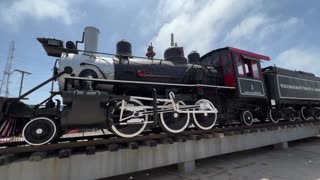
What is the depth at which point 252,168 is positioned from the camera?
6.73m

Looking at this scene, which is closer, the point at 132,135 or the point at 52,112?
the point at 52,112

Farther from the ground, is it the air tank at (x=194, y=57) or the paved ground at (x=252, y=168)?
the air tank at (x=194, y=57)

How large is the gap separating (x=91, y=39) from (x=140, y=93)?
2.15 m

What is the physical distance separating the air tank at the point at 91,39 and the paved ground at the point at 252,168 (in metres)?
3.66

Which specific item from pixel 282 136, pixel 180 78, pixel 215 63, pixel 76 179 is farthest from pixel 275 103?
pixel 76 179

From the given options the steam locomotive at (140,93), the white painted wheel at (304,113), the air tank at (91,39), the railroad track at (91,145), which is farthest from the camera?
the white painted wheel at (304,113)

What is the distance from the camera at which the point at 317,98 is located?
13.0 m

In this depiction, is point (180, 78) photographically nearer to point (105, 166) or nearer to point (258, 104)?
point (105, 166)

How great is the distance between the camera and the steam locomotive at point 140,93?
189 inches

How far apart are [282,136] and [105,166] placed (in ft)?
25.6

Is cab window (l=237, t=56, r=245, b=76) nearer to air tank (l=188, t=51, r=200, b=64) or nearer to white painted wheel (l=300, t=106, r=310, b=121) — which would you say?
air tank (l=188, t=51, r=200, b=64)

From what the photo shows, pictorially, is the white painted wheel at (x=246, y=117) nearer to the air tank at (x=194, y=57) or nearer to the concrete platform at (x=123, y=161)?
the concrete platform at (x=123, y=161)


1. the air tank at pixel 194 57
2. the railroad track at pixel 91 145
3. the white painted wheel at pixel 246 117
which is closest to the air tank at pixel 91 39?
the railroad track at pixel 91 145

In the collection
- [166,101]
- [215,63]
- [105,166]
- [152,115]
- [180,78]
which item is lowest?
[105,166]
